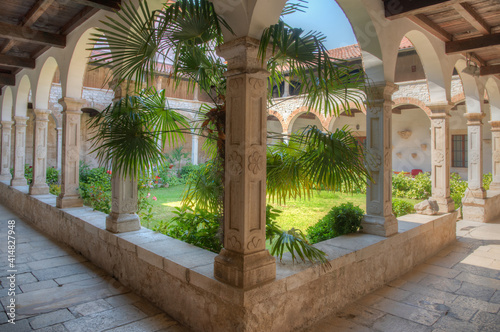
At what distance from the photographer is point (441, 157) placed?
5.88m

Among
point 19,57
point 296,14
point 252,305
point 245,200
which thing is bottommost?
point 252,305

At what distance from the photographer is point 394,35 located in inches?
169

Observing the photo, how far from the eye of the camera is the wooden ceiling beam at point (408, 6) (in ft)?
12.9

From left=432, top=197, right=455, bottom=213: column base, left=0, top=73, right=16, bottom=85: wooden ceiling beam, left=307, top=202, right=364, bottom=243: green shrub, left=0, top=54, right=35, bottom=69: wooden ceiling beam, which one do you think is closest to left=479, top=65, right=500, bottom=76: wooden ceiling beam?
left=432, top=197, right=455, bottom=213: column base

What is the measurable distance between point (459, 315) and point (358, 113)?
14371 mm

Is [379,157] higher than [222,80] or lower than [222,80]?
lower

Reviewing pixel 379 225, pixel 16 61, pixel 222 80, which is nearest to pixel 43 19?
pixel 16 61

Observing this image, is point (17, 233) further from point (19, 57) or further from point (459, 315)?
point (459, 315)

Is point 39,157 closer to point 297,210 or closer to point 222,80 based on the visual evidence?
point 222,80

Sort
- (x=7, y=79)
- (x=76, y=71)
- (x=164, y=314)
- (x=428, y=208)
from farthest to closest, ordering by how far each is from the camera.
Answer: (x=7, y=79), (x=76, y=71), (x=428, y=208), (x=164, y=314)

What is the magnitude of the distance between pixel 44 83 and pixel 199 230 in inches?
205

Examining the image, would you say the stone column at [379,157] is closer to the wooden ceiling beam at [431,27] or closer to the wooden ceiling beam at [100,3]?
the wooden ceiling beam at [431,27]

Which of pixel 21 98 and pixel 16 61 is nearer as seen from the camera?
pixel 16 61

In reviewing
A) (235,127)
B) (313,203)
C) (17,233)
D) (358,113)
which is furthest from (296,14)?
(358,113)
